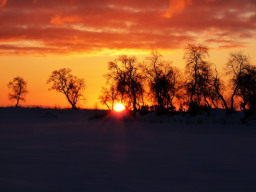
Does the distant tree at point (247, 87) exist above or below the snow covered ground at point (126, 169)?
above

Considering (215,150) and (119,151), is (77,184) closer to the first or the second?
(119,151)

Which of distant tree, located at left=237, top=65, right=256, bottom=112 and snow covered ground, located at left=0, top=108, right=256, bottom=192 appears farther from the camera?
distant tree, located at left=237, top=65, right=256, bottom=112

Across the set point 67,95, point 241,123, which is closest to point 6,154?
point 241,123

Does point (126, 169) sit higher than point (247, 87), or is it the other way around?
point (247, 87)

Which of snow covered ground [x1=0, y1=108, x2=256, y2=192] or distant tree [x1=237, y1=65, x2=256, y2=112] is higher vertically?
distant tree [x1=237, y1=65, x2=256, y2=112]

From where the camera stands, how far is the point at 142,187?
9.38 meters

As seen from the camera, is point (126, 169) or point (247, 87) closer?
point (126, 169)

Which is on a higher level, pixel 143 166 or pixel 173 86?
pixel 173 86

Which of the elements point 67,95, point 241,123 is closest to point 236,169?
point 241,123

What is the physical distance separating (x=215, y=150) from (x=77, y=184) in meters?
9.39

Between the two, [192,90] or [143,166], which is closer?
[143,166]

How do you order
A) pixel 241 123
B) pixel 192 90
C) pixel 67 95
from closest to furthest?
1. pixel 241 123
2. pixel 192 90
3. pixel 67 95

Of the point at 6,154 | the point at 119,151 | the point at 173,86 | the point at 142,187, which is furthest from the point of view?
the point at 173,86

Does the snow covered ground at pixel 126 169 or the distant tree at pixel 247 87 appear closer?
the snow covered ground at pixel 126 169
